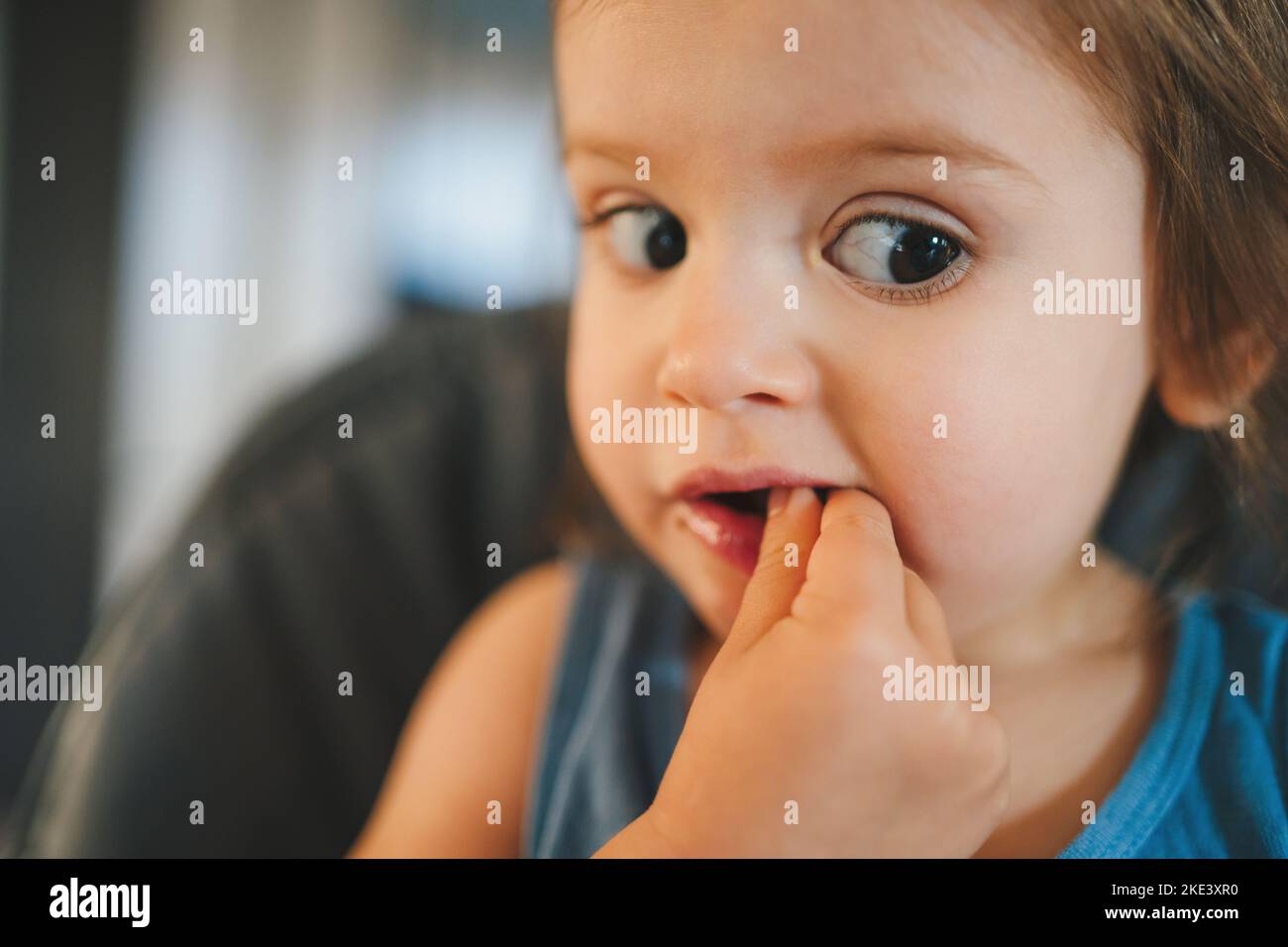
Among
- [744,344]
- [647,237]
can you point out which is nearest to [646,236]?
[647,237]

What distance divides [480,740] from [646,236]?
354 millimetres

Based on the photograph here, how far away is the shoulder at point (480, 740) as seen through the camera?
2.05ft

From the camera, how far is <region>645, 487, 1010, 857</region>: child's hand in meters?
0.36

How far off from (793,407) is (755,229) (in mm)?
73

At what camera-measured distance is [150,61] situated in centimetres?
148

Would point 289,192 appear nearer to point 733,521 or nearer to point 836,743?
point 733,521

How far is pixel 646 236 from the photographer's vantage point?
1.61 ft

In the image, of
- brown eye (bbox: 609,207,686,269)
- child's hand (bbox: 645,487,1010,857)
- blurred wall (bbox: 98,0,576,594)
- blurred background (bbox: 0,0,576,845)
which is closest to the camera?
child's hand (bbox: 645,487,1010,857)

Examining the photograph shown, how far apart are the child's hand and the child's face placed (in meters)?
0.05

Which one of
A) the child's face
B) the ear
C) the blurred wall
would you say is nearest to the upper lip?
the child's face

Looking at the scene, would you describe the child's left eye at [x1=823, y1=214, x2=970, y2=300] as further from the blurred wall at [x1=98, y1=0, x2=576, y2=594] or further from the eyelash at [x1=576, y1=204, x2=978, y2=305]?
the blurred wall at [x1=98, y1=0, x2=576, y2=594]

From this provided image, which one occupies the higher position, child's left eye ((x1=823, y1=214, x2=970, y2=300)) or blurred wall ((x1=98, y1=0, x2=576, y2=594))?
blurred wall ((x1=98, y1=0, x2=576, y2=594))
